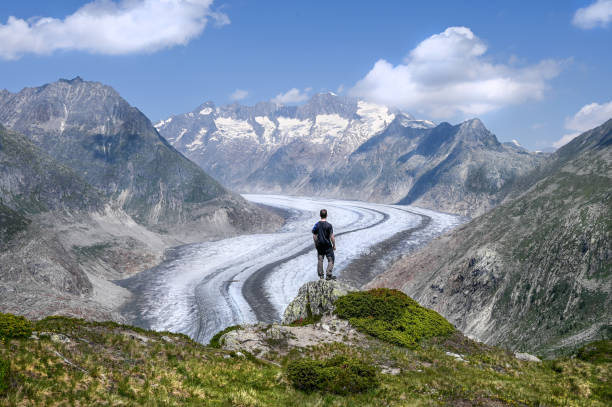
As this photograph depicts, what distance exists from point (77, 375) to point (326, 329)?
1156 cm

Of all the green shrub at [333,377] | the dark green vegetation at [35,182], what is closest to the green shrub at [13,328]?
the green shrub at [333,377]

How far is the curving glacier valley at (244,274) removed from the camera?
67.2 metres

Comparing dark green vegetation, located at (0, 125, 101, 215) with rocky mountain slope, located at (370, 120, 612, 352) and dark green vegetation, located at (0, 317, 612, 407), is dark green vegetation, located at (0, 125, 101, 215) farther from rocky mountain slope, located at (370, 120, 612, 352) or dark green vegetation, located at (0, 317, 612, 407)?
dark green vegetation, located at (0, 317, 612, 407)

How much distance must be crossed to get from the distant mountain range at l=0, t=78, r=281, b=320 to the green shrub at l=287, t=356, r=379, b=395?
4982cm

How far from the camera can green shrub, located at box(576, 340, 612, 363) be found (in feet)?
58.1

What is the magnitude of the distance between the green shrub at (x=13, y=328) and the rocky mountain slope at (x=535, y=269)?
33.2 metres

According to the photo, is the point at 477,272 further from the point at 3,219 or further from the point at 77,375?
the point at 3,219

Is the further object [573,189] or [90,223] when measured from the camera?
[90,223]

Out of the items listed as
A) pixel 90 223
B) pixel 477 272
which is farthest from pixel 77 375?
pixel 90 223

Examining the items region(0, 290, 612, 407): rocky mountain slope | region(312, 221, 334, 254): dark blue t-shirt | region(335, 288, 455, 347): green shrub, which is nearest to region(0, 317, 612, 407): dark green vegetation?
region(0, 290, 612, 407): rocky mountain slope

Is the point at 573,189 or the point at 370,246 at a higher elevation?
the point at 573,189

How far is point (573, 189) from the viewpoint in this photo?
6316 cm

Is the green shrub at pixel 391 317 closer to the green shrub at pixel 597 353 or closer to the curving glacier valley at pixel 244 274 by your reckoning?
the green shrub at pixel 597 353

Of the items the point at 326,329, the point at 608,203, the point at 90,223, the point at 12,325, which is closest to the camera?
the point at 12,325
